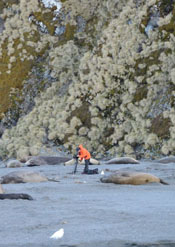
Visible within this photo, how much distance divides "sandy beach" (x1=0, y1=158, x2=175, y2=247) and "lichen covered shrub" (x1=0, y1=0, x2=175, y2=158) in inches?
651

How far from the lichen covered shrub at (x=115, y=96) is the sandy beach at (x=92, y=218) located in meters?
16.5

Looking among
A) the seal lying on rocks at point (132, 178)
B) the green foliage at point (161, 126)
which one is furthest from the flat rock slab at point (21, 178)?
the green foliage at point (161, 126)

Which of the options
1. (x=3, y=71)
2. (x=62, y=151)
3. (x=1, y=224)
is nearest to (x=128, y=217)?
(x=1, y=224)

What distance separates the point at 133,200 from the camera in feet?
21.8

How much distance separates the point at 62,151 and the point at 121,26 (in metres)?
8.44

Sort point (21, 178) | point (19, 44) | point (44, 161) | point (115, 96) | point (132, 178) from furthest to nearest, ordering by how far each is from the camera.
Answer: point (19, 44) < point (115, 96) < point (44, 161) < point (21, 178) < point (132, 178)

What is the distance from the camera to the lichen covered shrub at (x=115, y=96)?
84.9 feet

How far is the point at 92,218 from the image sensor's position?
5.00m

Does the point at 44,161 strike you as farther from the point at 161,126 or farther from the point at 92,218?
the point at 92,218

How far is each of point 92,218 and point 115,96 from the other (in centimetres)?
2389

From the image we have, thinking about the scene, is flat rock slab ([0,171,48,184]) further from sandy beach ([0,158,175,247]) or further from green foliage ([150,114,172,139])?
green foliage ([150,114,172,139])

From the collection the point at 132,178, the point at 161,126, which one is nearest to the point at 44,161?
the point at 161,126

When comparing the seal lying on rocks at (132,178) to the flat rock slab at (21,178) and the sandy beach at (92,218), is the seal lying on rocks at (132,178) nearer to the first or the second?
the sandy beach at (92,218)

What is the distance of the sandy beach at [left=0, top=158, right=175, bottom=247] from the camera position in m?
3.77
